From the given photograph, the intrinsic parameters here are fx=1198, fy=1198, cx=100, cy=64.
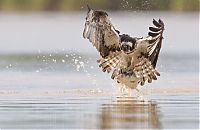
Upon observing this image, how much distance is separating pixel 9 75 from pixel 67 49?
830cm

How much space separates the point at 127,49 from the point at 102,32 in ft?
1.39

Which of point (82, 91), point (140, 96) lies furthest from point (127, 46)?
point (82, 91)

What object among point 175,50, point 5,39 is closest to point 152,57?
point 175,50

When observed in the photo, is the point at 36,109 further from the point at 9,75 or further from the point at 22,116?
the point at 9,75

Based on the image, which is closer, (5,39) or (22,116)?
(22,116)

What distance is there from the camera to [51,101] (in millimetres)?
15453

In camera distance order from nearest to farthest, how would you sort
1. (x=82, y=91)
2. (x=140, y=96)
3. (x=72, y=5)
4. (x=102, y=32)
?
(x=102, y=32)
(x=140, y=96)
(x=82, y=91)
(x=72, y=5)

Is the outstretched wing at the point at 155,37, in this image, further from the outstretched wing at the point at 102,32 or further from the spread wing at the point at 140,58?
the outstretched wing at the point at 102,32

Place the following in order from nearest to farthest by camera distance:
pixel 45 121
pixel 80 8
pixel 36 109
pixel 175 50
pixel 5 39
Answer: pixel 45 121, pixel 36 109, pixel 175 50, pixel 5 39, pixel 80 8

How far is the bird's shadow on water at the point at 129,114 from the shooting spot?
42.4ft

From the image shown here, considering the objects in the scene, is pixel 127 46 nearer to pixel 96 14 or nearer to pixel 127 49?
pixel 127 49

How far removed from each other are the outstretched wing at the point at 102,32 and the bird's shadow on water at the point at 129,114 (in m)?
0.82

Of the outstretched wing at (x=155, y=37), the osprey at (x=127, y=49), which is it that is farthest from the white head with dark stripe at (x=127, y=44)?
the outstretched wing at (x=155, y=37)

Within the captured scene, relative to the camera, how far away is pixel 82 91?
1694 cm
